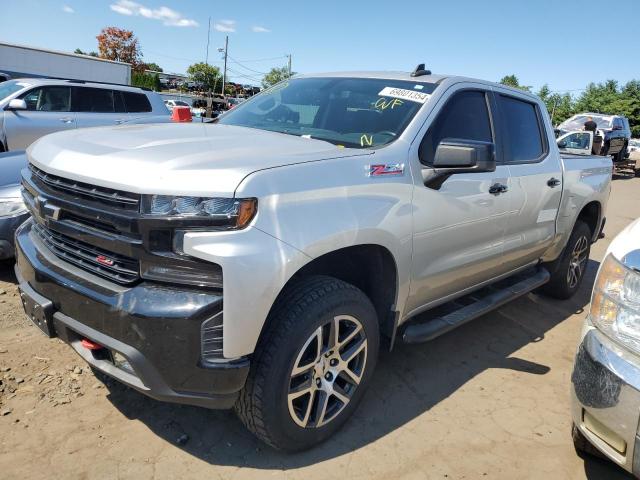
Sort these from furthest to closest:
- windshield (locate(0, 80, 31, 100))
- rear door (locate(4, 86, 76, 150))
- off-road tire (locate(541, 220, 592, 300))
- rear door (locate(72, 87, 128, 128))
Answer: rear door (locate(72, 87, 128, 128)), windshield (locate(0, 80, 31, 100)), rear door (locate(4, 86, 76, 150)), off-road tire (locate(541, 220, 592, 300))

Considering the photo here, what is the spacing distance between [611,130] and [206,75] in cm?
5552

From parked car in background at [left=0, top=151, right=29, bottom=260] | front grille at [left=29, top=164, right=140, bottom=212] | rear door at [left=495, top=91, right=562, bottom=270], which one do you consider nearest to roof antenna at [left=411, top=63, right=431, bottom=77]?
rear door at [left=495, top=91, right=562, bottom=270]

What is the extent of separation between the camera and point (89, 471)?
233 centimetres

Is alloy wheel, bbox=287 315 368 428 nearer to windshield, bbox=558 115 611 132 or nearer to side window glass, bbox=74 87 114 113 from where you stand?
side window glass, bbox=74 87 114 113

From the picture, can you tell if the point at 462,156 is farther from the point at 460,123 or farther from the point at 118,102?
the point at 118,102

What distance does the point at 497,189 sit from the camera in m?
3.42

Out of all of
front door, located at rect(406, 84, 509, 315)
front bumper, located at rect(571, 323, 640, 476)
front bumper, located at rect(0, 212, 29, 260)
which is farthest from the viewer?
front bumper, located at rect(0, 212, 29, 260)

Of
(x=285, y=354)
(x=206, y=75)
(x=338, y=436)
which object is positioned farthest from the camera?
(x=206, y=75)

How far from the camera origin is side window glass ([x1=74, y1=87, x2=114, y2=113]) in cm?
A: 930

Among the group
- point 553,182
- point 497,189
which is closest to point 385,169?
point 497,189

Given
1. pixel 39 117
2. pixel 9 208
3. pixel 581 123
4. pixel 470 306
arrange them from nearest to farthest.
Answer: pixel 470 306 < pixel 9 208 < pixel 39 117 < pixel 581 123

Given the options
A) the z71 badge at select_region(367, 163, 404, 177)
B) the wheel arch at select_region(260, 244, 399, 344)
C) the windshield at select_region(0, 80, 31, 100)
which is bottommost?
the wheel arch at select_region(260, 244, 399, 344)

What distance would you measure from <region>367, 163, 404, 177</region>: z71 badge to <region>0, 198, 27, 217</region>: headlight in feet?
10.1

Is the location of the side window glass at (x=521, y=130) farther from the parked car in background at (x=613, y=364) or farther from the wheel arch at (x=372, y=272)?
the parked car in background at (x=613, y=364)
